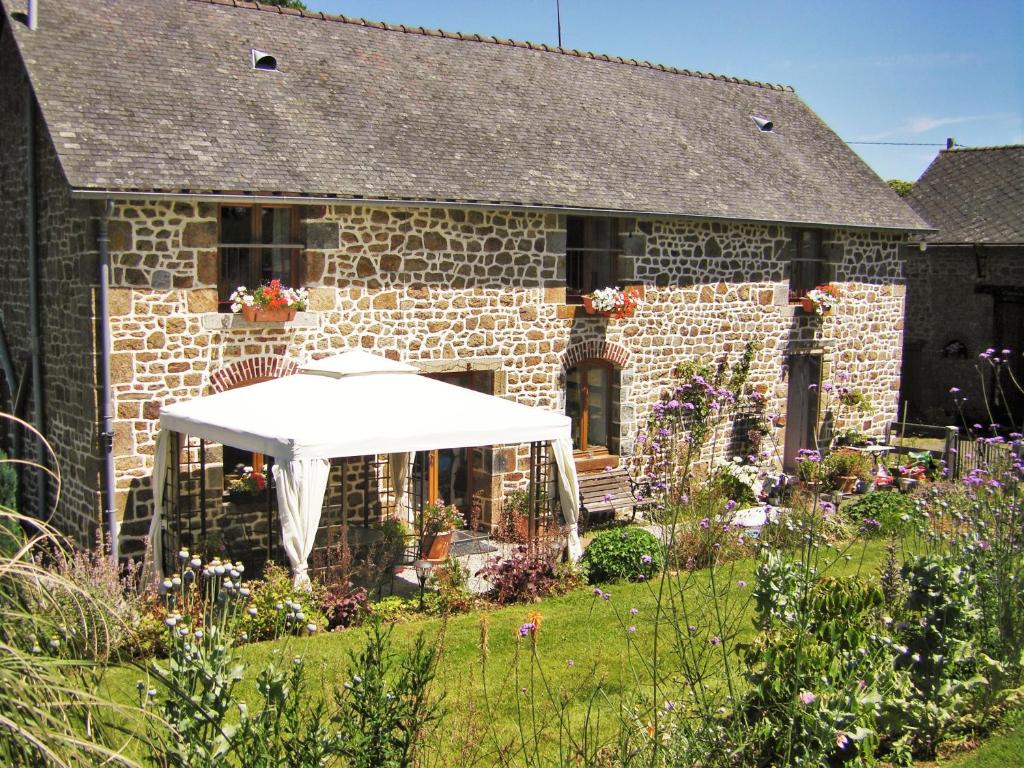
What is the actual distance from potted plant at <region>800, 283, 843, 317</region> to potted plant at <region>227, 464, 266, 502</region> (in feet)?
28.8

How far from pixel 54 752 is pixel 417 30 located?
13.9 meters

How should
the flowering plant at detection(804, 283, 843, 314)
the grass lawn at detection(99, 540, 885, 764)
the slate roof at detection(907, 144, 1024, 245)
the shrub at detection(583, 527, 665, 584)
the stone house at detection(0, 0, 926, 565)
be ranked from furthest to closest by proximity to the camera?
the slate roof at detection(907, 144, 1024, 245) < the flowering plant at detection(804, 283, 843, 314) < the stone house at detection(0, 0, 926, 565) < the shrub at detection(583, 527, 665, 584) < the grass lawn at detection(99, 540, 885, 764)

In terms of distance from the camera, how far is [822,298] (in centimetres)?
1541

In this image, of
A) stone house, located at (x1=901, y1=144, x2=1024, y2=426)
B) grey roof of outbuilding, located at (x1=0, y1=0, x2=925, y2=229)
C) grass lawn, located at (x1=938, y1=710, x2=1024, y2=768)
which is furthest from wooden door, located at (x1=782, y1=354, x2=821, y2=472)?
grass lawn, located at (x1=938, y1=710, x2=1024, y2=768)

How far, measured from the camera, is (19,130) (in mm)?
11438

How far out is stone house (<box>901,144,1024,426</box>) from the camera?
66.0 ft

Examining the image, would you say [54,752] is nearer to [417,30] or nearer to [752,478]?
[752,478]

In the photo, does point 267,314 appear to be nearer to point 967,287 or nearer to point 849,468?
point 849,468

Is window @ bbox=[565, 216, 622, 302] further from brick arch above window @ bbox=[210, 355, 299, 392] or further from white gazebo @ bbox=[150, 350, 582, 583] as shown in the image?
brick arch above window @ bbox=[210, 355, 299, 392]

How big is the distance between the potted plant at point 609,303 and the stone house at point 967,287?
31.3ft

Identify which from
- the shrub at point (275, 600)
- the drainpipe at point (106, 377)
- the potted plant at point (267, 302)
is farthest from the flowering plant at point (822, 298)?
the drainpipe at point (106, 377)

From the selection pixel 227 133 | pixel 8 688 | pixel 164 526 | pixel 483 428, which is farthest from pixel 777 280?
pixel 8 688

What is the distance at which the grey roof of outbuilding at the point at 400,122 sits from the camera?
1050 cm

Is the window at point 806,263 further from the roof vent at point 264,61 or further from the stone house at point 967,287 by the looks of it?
the roof vent at point 264,61
